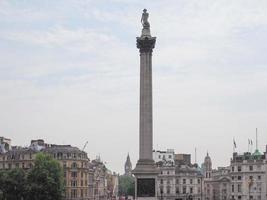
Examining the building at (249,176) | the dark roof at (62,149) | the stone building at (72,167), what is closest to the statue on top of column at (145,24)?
the stone building at (72,167)

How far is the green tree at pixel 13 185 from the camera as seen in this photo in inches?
5157

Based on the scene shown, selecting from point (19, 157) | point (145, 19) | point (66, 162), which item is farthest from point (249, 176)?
point (145, 19)

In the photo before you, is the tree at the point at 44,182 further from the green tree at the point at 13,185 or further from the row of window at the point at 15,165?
the row of window at the point at 15,165

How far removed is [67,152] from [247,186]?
57.1 m

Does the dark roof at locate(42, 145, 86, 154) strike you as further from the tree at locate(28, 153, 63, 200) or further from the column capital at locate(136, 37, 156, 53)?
the column capital at locate(136, 37, 156, 53)

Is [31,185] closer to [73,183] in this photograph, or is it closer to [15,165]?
[73,183]

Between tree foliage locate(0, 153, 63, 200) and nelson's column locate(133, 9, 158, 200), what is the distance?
140 feet

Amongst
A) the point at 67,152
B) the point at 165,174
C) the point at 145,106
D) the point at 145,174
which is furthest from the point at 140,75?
the point at 165,174

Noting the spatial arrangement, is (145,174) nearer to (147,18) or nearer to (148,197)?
(148,197)

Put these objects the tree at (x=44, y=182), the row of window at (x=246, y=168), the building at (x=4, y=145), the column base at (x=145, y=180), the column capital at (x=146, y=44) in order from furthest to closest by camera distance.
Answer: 1. the building at (x=4, y=145)
2. the row of window at (x=246, y=168)
3. the tree at (x=44, y=182)
4. the column capital at (x=146, y=44)
5. the column base at (x=145, y=180)

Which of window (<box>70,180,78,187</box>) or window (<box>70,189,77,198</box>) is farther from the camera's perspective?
window (<box>70,180,78,187</box>)

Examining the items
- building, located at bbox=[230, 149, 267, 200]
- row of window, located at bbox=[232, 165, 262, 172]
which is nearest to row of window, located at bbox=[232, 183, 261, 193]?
building, located at bbox=[230, 149, 267, 200]

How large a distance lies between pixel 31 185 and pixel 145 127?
1765 inches

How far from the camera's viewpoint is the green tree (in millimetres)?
131000
